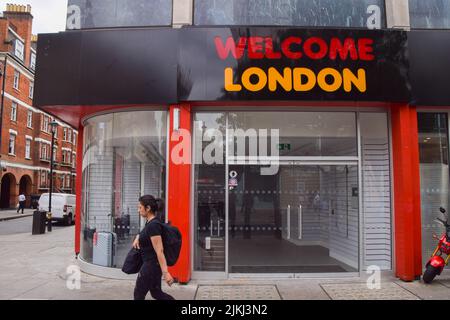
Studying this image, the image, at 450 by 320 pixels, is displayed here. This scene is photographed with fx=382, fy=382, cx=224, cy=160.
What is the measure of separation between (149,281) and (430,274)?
5.21 m

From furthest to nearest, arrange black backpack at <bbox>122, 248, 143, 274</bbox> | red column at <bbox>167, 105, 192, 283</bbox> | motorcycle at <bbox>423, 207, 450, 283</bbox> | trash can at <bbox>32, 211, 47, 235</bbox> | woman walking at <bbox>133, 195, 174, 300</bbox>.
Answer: trash can at <bbox>32, 211, 47, 235</bbox> → red column at <bbox>167, 105, 192, 283</bbox> → motorcycle at <bbox>423, 207, 450, 283</bbox> → black backpack at <bbox>122, 248, 143, 274</bbox> → woman walking at <bbox>133, 195, 174, 300</bbox>

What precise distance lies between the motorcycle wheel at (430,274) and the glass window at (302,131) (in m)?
2.50

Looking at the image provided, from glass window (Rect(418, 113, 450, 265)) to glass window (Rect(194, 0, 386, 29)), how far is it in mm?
2297

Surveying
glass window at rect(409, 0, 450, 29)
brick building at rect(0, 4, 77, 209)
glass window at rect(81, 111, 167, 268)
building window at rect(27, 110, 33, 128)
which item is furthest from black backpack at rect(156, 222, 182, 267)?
building window at rect(27, 110, 33, 128)

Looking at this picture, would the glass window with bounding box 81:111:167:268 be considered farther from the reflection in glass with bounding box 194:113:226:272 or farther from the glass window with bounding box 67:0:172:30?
the glass window with bounding box 67:0:172:30

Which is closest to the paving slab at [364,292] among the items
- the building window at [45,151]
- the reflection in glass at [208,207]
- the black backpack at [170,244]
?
the reflection in glass at [208,207]

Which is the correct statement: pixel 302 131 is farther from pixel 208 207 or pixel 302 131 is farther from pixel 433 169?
pixel 433 169

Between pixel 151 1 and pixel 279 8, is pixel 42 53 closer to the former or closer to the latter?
pixel 151 1

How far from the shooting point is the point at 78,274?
7879 millimetres

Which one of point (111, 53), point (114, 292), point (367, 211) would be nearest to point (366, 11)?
point (367, 211)

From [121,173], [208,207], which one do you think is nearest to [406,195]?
[208,207]

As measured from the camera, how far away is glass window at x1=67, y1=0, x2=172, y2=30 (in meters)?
7.78

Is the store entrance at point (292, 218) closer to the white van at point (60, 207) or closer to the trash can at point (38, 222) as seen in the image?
the trash can at point (38, 222)

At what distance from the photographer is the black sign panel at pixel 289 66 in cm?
718
